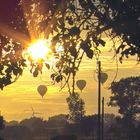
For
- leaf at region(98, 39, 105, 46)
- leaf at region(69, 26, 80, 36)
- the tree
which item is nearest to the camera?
leaf at region(69, 26, 80, 36)

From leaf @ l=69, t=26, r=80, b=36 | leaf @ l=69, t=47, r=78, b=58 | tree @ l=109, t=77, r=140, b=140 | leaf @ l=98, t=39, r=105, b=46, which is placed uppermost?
tree @ l=109, t=77, r=140, b=140

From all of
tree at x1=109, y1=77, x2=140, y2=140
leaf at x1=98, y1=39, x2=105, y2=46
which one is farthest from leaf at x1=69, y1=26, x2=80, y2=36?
tree at x1=109, y1=77, x2=140, y2=140

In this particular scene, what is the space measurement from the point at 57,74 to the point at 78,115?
122472 mm

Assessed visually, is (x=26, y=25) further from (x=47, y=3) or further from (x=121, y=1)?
(x=121, y=1)

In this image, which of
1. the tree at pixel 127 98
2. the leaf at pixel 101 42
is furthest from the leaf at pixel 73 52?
the tree at pixel 127 98

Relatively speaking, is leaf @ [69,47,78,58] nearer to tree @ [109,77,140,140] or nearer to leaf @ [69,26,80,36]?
leaf @ [69,26,80,36]

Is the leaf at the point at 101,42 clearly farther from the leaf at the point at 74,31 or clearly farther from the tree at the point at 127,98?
the tree at the point at 127,98

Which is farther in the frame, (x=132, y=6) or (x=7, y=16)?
(x=7, y=16)

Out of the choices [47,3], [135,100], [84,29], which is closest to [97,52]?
[84,29]

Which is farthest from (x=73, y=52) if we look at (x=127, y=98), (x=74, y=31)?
(x=127, y=98)

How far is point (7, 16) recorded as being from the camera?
12656 mm

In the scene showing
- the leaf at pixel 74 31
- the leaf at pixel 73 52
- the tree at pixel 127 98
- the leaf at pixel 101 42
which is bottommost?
the leaf at pixel 73 52

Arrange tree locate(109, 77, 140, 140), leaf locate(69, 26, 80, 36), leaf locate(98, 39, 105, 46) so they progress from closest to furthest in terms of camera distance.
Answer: leaf locate(69, 26, 80, 36) < leaf locate(98, 39, 105, 46) < tree locate(109, 77, 140, 140)

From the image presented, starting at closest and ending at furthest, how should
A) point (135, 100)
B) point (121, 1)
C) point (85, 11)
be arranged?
1. point (121, 1)
2. point (85, 11)
3. point (135, 100)
